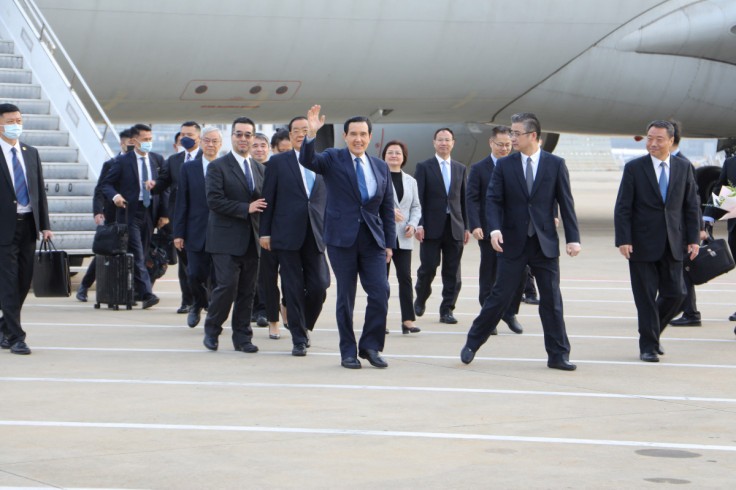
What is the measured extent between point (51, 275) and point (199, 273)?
144 centimetres

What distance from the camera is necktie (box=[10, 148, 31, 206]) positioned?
764 cm

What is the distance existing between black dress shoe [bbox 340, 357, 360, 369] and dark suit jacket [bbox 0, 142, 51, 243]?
233cm

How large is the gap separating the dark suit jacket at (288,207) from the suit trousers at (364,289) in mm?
513

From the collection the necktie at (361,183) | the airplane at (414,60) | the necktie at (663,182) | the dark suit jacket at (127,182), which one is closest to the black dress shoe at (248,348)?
the necktie at (361,183)

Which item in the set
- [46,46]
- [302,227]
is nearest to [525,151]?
[302,227]

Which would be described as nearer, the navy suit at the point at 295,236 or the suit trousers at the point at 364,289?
the suit trousers at the point at 364,289

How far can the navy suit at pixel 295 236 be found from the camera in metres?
7.70

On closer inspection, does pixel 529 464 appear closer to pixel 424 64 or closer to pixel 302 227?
pixel 302 227

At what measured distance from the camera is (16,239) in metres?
7.57

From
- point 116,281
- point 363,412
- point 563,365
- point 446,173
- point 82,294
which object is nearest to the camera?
point 363,412

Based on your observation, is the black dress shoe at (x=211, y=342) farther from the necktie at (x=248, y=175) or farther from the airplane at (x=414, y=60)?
the airplane at (x=414, y=60)

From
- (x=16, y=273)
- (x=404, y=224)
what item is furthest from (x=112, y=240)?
(x=404, y=224)

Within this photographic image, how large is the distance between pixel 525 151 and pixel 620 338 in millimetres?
2057

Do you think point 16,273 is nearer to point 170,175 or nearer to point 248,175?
point 248,175
